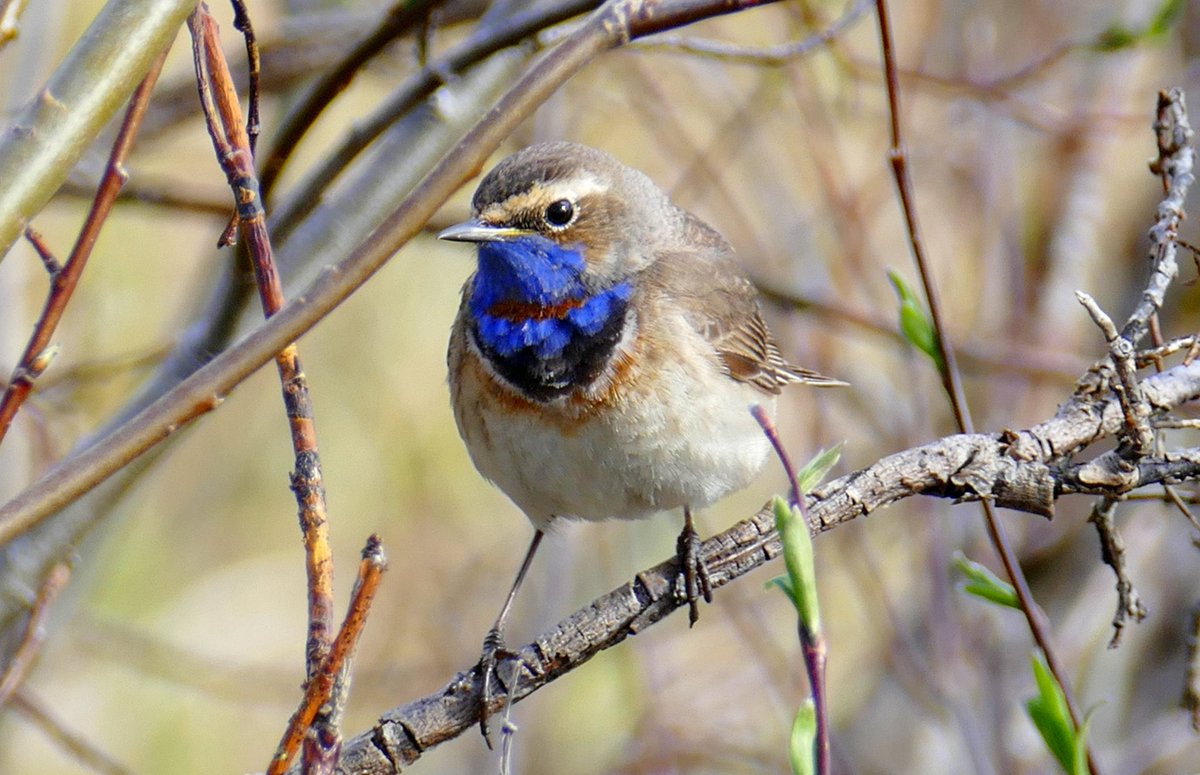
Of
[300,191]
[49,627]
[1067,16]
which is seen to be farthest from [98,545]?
[1067,16]

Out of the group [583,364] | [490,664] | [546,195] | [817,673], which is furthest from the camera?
[546,195]

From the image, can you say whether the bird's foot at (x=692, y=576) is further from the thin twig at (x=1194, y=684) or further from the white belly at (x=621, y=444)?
the thin twig at (x=1194, y=684)

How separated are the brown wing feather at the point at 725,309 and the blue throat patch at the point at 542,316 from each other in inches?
10.5

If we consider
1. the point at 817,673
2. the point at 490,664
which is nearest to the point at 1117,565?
the point at 817,673

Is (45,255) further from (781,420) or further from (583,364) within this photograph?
(781,420)

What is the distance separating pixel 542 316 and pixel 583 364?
0.25 m

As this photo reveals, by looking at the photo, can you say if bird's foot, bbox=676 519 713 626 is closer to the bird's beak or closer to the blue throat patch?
the blue throat patch

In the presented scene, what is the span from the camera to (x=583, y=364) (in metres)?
4.10

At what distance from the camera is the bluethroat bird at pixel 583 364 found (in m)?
4.03

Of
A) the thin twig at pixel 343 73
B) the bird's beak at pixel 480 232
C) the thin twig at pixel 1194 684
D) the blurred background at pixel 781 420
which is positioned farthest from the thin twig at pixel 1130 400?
the blurred background at pixel 781 420

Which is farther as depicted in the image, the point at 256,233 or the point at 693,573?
the point at 693,573

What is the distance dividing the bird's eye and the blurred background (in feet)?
1.49

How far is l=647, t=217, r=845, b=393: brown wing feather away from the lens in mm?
4461

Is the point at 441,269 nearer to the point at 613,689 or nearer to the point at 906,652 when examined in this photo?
the point at 613,689
